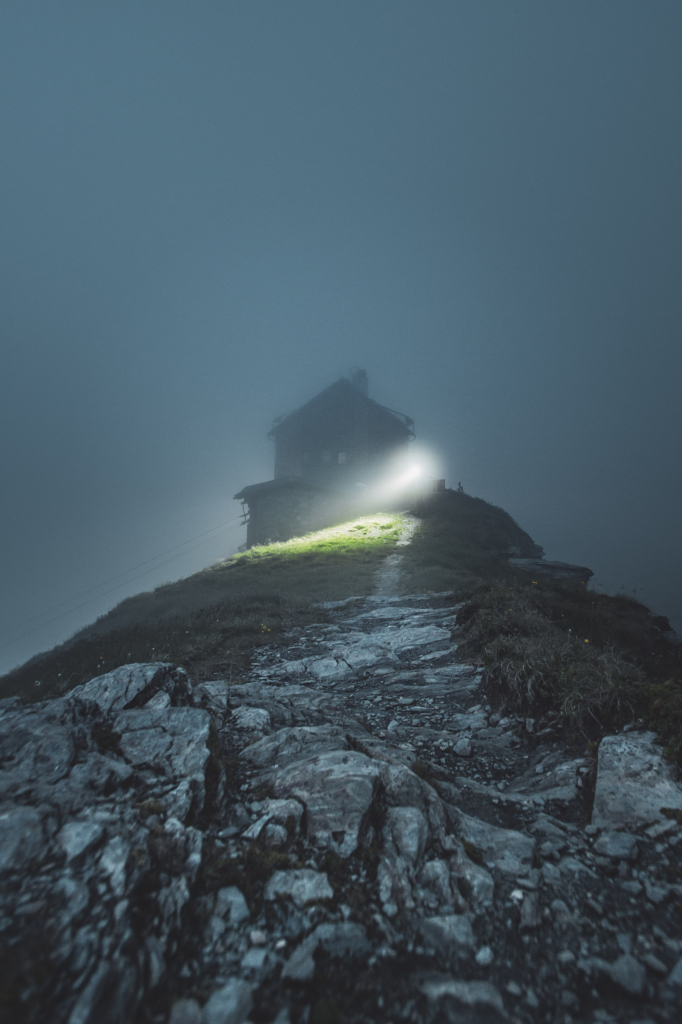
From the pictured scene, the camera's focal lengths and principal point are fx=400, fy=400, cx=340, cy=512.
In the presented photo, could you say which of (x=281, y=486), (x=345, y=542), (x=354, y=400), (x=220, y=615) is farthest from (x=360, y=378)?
(x=220, y=615)

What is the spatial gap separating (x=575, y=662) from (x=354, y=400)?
46086mm

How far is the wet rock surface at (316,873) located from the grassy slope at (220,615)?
4.52 m

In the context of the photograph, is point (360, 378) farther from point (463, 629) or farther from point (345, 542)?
point (463, 629)

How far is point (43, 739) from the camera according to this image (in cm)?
384

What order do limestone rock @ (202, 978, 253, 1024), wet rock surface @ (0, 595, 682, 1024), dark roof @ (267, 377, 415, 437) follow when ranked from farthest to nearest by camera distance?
dark roof @ (267, 377, 415, 437) → wet rock surface @ (0, 595, 682, 1024) → limestone rock @ (202, 978, 253, 1024)

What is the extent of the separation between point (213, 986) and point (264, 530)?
39.4 meters

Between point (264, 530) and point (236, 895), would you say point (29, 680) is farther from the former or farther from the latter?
point (264, 530)

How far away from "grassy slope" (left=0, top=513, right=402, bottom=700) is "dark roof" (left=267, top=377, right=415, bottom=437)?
88.8ft

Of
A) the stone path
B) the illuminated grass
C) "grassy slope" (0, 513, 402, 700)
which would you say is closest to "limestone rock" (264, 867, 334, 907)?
"grassy slope" (0, 513, 402, 700)

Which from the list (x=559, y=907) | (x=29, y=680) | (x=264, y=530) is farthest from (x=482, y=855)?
(x=264, y=530)

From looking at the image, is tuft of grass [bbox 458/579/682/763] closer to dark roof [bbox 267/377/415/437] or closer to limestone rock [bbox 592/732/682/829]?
limestone rock [bbox 592/732/682/829]

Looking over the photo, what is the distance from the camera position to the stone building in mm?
41875

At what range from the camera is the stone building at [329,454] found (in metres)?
41.9

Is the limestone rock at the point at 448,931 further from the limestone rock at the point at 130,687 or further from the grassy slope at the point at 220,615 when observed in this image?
the grassy slope at the point at 220,615
